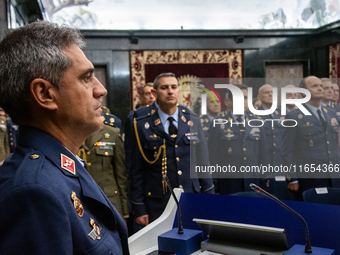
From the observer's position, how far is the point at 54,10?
19.0 ft

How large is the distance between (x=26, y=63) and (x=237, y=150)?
3.21m

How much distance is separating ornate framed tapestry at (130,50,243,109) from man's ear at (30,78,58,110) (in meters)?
5.61

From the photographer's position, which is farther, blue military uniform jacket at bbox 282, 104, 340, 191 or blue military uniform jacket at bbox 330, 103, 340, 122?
blue military uniform jacket at bbox 330, 103, 340, 122

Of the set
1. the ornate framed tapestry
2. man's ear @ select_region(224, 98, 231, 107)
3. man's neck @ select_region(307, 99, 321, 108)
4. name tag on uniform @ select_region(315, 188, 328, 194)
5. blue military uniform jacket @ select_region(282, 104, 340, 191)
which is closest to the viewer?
name tag on uniform @ select_region(315, 188, 328, 194)

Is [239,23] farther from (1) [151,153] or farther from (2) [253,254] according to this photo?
(2) [253,254]

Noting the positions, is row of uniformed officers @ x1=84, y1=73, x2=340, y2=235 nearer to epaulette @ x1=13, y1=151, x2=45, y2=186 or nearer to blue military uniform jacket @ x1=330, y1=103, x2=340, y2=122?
blue military uniform jacket @ x1=330, y1=103, x2=340, y2=122

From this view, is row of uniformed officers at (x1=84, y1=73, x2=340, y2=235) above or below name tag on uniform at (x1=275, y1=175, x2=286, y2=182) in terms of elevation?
above

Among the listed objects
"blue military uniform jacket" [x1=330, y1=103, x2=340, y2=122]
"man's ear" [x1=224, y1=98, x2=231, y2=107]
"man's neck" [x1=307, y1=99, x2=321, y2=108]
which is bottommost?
"blue military uniform jacket" [x1=330, y1=103, x2=340, y2=122]

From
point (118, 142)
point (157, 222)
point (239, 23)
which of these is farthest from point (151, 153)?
point (239, 23)

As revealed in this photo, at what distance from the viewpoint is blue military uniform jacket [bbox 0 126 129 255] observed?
0.66 meters

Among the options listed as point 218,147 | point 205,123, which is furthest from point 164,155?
point 205,123

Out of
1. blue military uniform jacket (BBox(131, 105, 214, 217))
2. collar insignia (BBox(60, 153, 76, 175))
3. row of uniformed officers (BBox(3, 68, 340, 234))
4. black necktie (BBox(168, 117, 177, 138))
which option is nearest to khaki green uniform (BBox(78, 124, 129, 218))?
row of uniformed officers (BBox(3, 68, 340, 234))

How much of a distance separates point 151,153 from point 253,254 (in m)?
1.43

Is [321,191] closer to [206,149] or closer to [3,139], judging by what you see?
[206,149]
